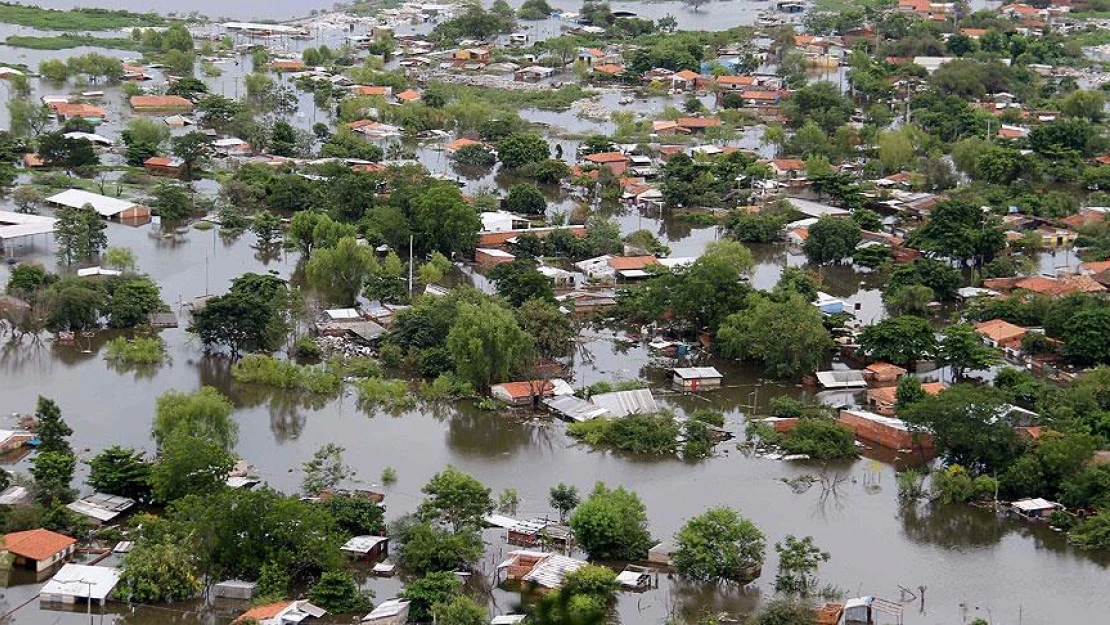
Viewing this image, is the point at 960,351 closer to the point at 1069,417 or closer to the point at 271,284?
the point at 1069,417

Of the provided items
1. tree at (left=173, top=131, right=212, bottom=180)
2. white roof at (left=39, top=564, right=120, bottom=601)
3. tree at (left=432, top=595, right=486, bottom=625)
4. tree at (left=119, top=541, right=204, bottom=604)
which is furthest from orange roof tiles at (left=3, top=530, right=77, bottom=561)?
tree at (left=173, top=131, right=212, bottom=180)

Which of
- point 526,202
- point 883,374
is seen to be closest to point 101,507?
point 883,374

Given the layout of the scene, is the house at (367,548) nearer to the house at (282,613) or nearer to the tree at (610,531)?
the house at (282,613)

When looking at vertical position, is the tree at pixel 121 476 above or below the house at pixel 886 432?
above

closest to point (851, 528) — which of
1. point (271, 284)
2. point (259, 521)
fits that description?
point (259, 521)

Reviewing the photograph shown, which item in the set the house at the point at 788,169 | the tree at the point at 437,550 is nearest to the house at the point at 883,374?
the tree at the point at 437,550

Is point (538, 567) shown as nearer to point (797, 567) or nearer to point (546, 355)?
point (797, 567)
